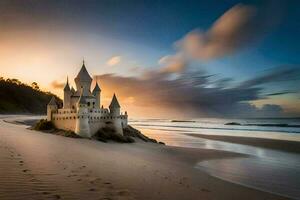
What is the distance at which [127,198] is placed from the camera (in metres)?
7.03

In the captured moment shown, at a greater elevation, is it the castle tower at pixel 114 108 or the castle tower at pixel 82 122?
the castle tower at pixel 114 108

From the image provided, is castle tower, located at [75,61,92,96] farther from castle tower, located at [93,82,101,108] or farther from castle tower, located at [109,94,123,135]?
castle tower, located at [109,94,123,135]

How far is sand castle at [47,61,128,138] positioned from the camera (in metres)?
30.8

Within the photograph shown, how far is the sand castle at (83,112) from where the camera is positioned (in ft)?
101

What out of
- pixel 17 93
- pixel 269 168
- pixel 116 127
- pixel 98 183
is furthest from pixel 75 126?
pixel 17 93

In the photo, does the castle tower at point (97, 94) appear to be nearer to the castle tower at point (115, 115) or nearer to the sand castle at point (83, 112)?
the sand castle at point (83, 112)

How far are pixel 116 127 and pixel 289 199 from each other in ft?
86.0

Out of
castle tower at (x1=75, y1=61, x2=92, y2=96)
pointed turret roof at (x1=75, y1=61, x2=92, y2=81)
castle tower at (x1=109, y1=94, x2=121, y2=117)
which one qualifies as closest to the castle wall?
castle tower at (x1=109, y1=94, x2=121, y2=117)

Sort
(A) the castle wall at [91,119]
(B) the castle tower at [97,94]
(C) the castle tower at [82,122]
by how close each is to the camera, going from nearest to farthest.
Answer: (C) the castle tower at [82,122] → (A) the castle wall at [91,119] → (B) the castle tower at [97,94]

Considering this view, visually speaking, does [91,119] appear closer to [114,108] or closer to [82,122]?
[82,122]

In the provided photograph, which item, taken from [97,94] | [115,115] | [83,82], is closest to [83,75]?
[83,82]

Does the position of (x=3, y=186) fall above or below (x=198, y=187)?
above

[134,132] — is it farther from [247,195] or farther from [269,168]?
[247,195]

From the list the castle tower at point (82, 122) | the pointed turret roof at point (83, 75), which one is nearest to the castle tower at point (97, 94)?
the pointed turret roof at point (83, 75)
